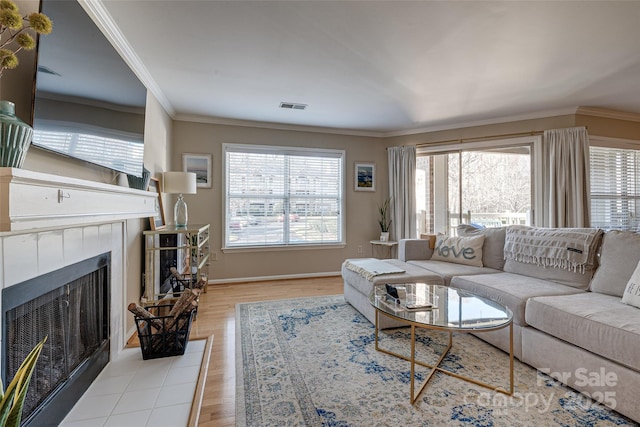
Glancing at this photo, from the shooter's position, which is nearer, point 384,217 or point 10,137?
point 10,137

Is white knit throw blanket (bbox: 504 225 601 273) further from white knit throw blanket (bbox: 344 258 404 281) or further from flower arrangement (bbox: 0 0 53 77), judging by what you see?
flower arrangement (bbox: 0 0 53 77)

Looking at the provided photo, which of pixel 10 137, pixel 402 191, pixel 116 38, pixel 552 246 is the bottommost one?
pixel 552 246

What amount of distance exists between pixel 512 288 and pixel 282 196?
10.1ft

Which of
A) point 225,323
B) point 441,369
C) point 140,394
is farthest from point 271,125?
point 441,369

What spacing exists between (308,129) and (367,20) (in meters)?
2.58

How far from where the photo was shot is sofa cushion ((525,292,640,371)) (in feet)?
4.80

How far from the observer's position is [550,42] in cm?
214

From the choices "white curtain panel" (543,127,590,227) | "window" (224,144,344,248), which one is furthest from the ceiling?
"window" (224,144,344,248)

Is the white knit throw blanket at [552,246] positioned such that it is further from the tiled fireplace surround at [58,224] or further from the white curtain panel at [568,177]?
the tiled fireplace surround at [58,224]

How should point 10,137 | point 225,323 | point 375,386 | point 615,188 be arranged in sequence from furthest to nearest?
1. point 615,188
2. point 225,323
3. point 375,386
4. point 10,137

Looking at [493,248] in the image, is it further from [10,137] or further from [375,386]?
[10,137]

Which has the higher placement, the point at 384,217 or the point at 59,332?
the point at 384,217

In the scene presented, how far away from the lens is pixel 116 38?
2.04 metres

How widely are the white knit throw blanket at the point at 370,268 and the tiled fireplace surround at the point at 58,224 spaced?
6.16 feet
